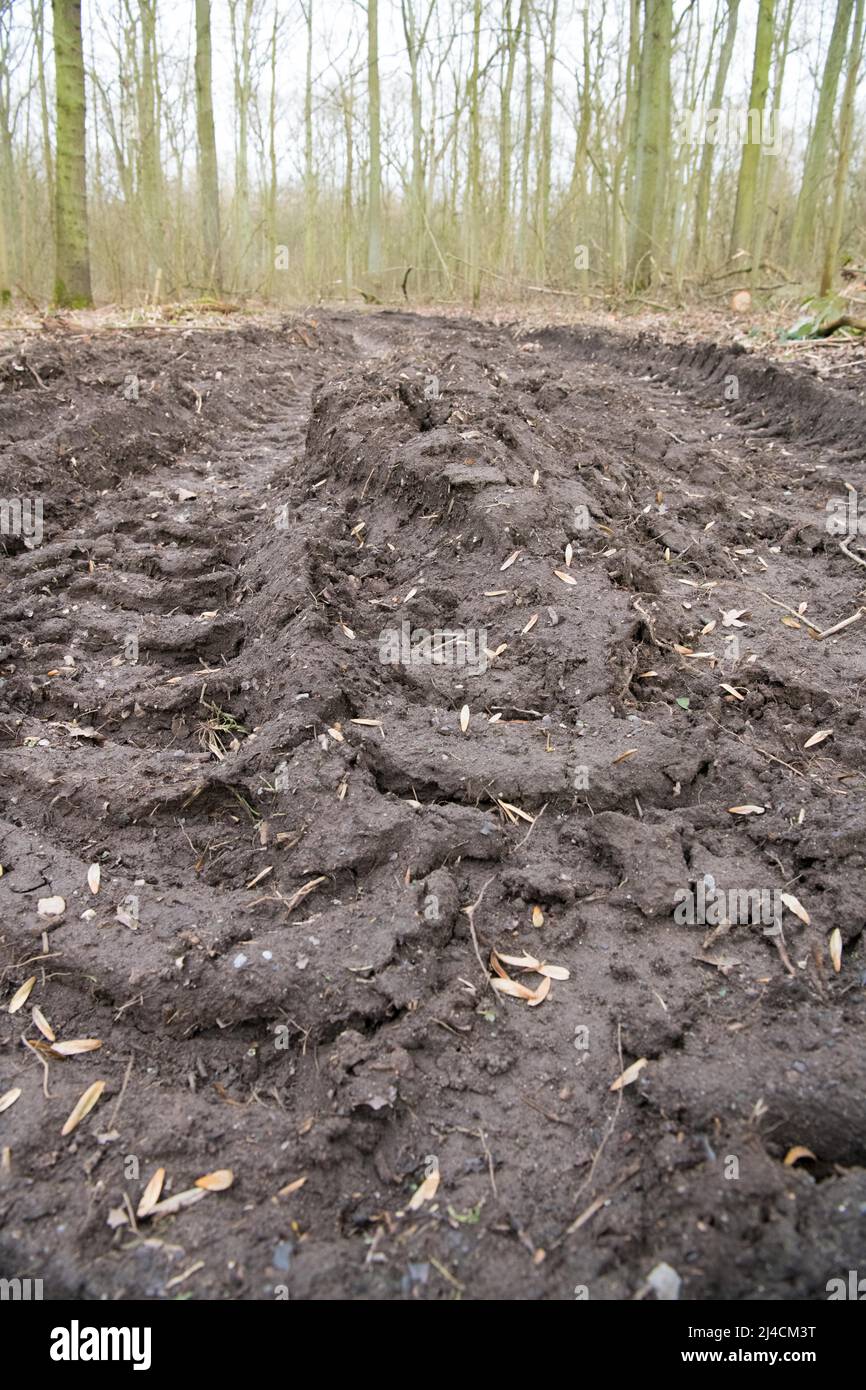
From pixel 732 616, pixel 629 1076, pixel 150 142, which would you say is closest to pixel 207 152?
pixel 150 142

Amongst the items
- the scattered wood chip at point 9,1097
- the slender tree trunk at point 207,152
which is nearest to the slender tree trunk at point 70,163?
the slender tree trunk at point 207,152

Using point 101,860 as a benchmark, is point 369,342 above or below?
above

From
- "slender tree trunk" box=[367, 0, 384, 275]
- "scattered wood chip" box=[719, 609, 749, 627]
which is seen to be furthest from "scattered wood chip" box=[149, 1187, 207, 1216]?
"slender tree trunk" box=[367, 0, 384, 275]

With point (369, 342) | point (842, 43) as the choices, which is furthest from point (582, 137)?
point (369, 342)

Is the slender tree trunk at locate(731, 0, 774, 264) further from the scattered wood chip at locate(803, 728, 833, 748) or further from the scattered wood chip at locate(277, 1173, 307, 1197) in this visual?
the scattered wood chip at locate(277, 1173, 307, 1197)

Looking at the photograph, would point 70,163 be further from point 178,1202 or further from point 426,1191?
point 426,1191

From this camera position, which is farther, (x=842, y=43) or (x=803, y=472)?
(x=842, y=43)

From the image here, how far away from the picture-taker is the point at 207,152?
51.5 feet

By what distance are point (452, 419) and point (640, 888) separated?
3371 millimetres

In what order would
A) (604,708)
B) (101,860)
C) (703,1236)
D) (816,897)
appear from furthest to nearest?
(604,708) < (101,860) < (816,897) < (703,1236)

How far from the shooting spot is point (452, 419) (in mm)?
4996

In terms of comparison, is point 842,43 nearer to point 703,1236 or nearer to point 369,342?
point 369,342

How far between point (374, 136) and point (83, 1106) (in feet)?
79.4

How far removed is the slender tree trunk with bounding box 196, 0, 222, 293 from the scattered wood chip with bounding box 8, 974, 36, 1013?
15.7m
